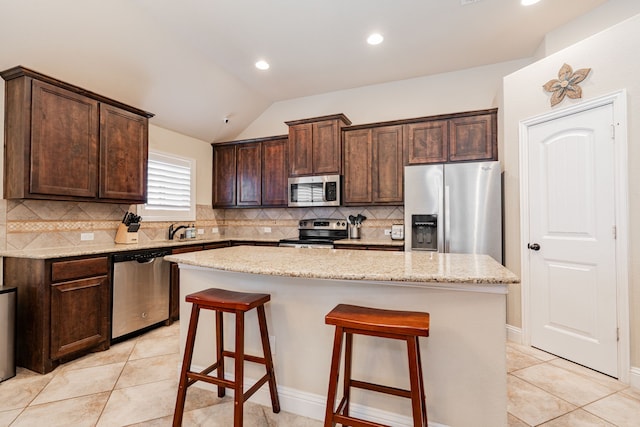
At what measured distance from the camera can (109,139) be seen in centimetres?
323

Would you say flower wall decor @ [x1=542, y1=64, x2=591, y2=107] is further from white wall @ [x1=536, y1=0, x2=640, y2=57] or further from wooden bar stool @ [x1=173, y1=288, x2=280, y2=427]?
wooden bar stool @ [x1=173, y1=288, x2=280, y2=427]

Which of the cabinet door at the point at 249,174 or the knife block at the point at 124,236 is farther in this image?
the cabinet door at the point at 249,174

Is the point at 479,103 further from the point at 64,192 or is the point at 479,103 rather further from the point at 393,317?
the point at 64,192

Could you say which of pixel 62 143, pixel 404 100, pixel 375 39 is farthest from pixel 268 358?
pixel 404 100

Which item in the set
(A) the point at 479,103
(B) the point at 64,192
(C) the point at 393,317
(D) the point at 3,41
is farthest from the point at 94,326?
(A) the point at 479,103

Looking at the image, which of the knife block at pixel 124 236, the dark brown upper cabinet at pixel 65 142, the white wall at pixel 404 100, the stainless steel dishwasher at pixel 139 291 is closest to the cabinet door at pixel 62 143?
the dark brown upper cabinet at pixel 65 142

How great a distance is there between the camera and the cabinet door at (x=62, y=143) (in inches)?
104

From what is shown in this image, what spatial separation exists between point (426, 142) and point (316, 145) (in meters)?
1.43

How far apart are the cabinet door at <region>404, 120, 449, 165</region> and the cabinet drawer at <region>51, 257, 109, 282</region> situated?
3.42 meters

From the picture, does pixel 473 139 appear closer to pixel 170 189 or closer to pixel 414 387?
pixel 414 387

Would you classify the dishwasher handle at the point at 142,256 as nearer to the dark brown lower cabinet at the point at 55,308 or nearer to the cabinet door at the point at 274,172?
the dark brown lower cabinet at the point at 55,308

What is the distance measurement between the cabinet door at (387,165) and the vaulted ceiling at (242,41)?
0.82m

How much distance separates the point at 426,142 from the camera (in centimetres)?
383

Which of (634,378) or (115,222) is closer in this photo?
(634,378)
